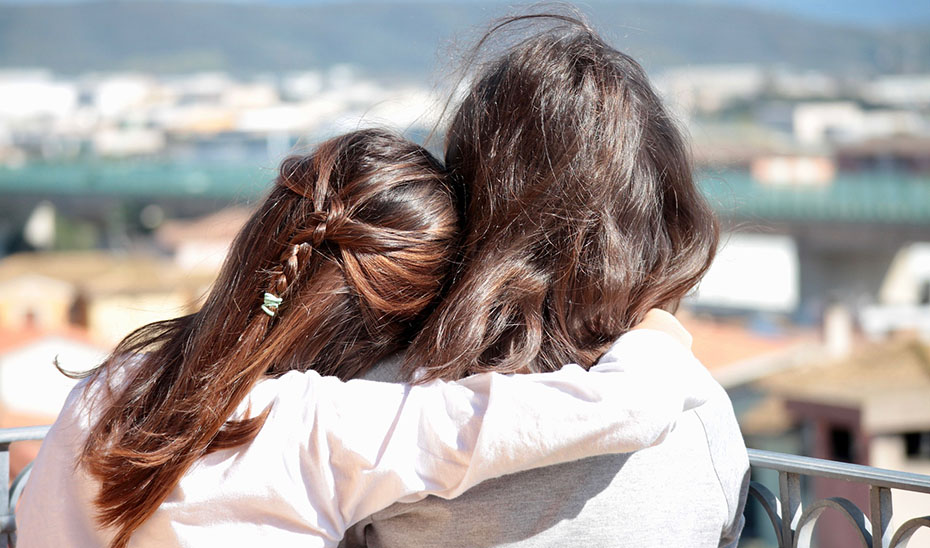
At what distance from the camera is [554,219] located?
1.16m

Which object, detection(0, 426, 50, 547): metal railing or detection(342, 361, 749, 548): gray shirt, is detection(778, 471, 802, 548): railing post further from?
detection(0, 426, 50, 547): metal railing

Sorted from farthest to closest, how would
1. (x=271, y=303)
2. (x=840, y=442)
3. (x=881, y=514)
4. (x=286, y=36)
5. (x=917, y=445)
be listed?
1. (x=286, y=36)
2. (x=840, y=442)
3. (x=917, y=445)
4. (x=881, y=514)
5. (x=271, y=303)

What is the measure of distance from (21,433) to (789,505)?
3.96 feet

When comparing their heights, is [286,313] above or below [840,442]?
above

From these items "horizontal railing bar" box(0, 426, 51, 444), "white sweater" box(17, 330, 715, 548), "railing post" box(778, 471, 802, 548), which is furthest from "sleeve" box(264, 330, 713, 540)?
"horizontal railing bar" box(0, 426, 51, 444)

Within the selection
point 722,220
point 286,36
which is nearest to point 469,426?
point 722,220

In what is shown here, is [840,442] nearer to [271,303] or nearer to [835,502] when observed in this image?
[835,502]

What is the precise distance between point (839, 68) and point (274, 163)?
91.2 m

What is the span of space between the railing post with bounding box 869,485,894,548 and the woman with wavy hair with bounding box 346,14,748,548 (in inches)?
8.6

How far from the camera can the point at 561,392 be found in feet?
3.22

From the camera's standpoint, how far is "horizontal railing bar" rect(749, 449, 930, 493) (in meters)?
1.26

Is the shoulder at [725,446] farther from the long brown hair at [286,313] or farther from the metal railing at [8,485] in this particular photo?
the metal railing at [8,485]

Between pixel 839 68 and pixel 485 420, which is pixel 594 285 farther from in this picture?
pixel 839 68

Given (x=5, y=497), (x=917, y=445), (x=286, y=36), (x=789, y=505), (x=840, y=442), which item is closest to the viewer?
(x=789, y=505)
